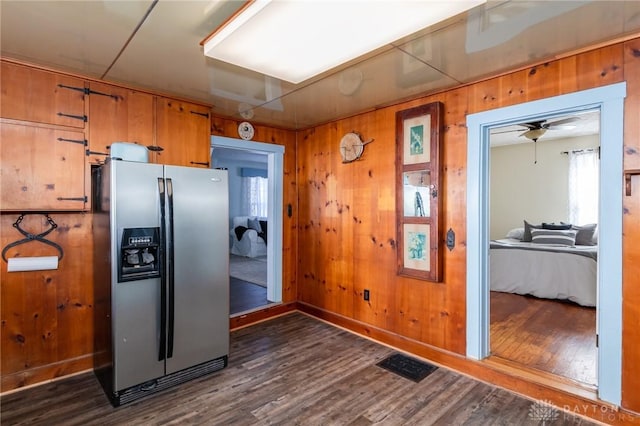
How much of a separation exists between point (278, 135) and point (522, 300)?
3965 mm

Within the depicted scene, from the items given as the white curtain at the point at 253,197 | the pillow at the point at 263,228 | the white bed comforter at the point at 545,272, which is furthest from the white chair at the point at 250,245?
the white bed comforter at the point at 545,272

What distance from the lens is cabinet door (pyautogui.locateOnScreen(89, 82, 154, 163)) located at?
103 inches

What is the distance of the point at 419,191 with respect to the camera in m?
2.98

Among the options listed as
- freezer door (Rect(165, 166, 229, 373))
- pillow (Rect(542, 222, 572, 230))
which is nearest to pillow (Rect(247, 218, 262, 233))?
freezer door (Rect(165, 166, 229, 373))

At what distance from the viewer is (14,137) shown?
2.27 metres

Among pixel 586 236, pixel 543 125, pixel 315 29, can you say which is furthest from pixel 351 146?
pixel 586 236

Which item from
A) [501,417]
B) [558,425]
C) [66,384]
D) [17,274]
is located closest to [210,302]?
[66,384]

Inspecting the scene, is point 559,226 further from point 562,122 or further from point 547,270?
point 562,122

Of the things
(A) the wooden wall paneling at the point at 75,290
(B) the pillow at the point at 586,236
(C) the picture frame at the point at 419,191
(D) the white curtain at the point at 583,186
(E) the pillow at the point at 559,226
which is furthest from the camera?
(D) the white curtain at the point at 583,186

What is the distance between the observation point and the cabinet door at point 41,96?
7.48ft

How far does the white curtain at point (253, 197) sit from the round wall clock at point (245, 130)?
576 centimetres

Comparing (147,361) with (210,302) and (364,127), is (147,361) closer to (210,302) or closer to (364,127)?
(210,302)

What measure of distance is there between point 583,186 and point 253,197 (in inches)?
303

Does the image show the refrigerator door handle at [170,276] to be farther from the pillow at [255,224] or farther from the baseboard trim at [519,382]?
the pillow at [255,224]
